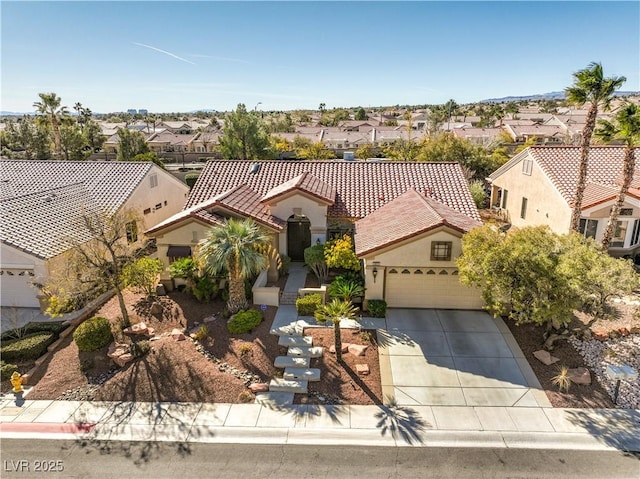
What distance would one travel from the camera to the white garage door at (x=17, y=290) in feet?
64.2

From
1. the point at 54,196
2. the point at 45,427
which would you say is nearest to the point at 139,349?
the point at 45,427

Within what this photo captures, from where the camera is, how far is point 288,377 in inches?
591

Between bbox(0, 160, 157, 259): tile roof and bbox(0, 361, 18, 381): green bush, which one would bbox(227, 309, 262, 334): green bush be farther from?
bbox(0, 160, 157, 259): tile roof

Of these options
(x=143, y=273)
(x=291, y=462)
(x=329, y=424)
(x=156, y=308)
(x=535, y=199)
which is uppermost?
(x=535, y=199)

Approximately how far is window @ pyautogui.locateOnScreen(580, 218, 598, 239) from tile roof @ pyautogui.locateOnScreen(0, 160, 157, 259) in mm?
27292

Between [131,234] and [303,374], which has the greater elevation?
[131,234]

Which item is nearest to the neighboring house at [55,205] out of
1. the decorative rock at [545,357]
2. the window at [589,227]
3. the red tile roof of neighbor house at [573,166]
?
the decorative rock at [545,357]

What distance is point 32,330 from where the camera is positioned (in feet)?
57.2

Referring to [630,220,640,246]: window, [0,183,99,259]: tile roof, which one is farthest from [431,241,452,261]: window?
[0,183,99,259]: tile roof

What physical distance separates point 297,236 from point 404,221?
6748mm

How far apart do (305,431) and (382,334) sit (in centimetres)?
614

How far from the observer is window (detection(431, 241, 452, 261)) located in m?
18.8

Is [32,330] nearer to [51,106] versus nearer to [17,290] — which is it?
[17,290]

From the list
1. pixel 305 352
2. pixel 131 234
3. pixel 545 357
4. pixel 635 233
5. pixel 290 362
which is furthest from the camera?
pixel 131 234
